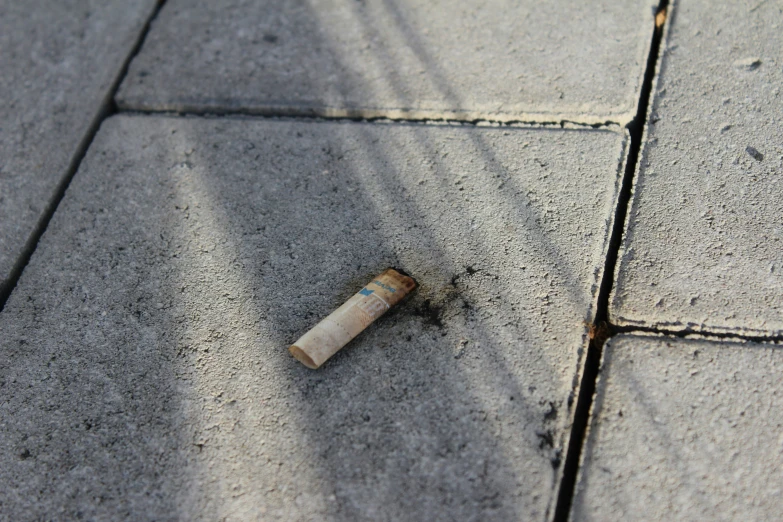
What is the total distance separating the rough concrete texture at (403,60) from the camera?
87.7 inches

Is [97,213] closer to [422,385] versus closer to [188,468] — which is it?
[188,468]

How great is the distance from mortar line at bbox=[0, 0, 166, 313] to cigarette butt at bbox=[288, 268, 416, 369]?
95 centimetres

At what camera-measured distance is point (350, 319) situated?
5.55ft

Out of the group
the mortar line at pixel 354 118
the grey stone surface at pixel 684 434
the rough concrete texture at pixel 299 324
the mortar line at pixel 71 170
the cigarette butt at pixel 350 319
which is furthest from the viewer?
the mortar line at pixel 354 118

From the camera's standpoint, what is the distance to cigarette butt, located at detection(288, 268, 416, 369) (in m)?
1.66

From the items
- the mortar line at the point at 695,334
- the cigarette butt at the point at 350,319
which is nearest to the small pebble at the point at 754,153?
the mortar line at the point at 695,334

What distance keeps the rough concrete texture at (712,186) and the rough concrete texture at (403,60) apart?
0.17m

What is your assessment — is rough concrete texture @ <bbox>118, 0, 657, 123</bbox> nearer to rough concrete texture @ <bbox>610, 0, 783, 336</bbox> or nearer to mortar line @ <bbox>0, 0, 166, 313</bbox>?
mortar line @ <bbox>0, 0, 166, 313</bbox>

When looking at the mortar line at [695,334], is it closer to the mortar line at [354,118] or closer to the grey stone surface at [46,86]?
the mortar line at [354,118]

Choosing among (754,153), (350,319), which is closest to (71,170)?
(350,319)

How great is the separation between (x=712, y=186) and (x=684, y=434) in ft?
2.60

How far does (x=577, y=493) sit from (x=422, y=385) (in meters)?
0.44

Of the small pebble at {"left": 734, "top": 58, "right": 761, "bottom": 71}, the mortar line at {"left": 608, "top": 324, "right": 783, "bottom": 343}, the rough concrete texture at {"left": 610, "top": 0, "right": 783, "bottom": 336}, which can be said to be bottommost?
the mortar line at {"left": 608, "top": 324, "right": 783, "bottom": 343}

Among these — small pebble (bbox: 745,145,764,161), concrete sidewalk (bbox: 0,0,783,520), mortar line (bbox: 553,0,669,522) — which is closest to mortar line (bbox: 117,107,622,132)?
concrete sidewalk (bbox: 0,0,783,520)
